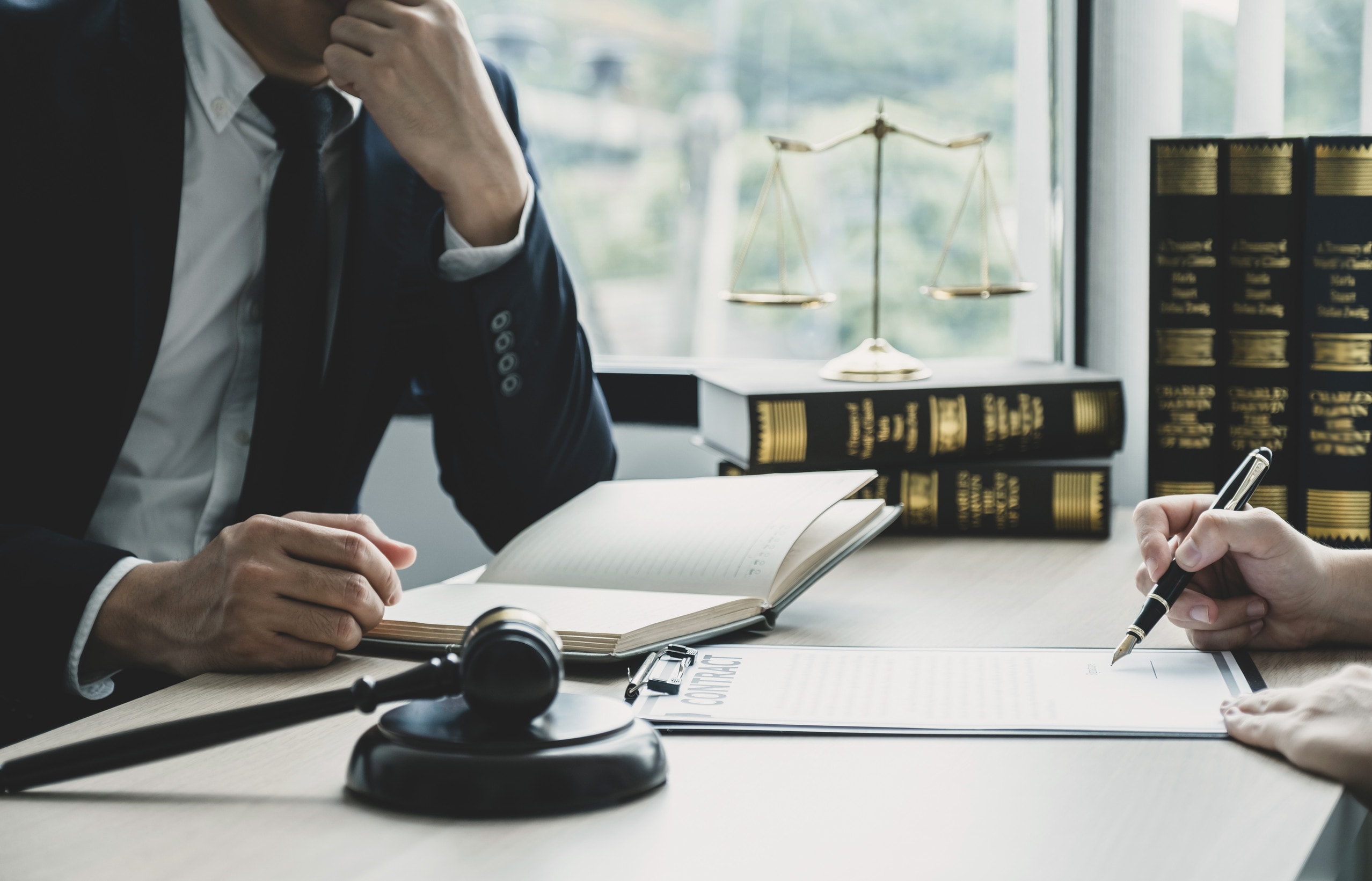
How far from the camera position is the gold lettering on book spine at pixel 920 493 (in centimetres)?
128

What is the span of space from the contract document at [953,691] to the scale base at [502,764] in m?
0.10

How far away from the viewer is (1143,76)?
147 cm

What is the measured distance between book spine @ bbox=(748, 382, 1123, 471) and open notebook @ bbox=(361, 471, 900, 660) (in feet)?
0.52

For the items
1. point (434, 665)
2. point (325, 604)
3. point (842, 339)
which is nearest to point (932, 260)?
point (842, 339)

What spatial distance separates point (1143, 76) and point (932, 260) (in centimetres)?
44

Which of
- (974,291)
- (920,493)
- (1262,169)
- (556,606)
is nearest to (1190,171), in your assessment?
(1262,169)

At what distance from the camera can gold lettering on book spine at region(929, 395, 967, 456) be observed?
1.26 metres

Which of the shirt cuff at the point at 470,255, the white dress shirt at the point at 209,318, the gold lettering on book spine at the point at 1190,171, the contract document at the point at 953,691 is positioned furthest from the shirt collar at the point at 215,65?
the gold lettering on book spine at the point at 1190,171

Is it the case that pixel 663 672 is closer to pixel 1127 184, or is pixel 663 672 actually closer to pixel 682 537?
pixel 682 537

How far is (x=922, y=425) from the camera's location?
49.6 inches

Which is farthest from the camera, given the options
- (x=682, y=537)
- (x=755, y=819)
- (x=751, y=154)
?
(x=751, y=154)

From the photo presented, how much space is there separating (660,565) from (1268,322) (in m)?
0.67

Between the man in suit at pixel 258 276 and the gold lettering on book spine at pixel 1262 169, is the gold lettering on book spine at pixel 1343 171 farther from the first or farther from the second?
the man in suit at pixel 258 276

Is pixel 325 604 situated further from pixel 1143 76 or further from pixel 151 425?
pixel 1143 76
